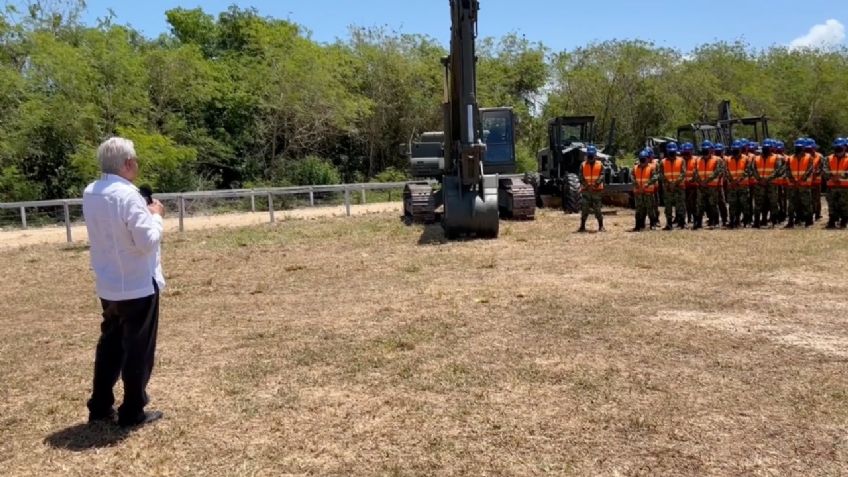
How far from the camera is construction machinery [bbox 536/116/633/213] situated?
769 inches

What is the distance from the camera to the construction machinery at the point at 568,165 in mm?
19531

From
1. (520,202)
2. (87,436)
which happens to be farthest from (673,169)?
(87,436)

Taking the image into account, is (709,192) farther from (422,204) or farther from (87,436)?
(87,436)

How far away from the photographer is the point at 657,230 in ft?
50.5

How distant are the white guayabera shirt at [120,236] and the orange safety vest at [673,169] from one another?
1260 cm

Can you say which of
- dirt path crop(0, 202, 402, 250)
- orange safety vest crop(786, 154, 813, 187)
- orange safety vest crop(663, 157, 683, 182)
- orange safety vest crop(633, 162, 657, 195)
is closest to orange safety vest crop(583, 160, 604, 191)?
orange safety vest crop(633, 162, 657, 195)

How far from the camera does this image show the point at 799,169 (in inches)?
595

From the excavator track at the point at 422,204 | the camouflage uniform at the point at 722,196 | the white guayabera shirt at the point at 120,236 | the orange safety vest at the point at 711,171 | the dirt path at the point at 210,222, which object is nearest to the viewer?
the white guayabera shirt at the point at 120,236

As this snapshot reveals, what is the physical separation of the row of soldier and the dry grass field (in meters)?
3.88

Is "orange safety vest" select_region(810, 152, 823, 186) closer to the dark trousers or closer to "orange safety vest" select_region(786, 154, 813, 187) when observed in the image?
"orange safety vest" select_region(786, 154, 813, 187)

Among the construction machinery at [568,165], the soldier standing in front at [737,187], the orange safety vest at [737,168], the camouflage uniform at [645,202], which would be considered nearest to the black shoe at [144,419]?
the camouflage uniform at [645,202]

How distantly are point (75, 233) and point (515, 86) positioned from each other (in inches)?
1120

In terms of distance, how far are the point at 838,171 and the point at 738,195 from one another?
1851 mm

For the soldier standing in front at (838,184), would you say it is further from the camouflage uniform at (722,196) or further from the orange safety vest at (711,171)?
the orange safety vest at (711,171)
